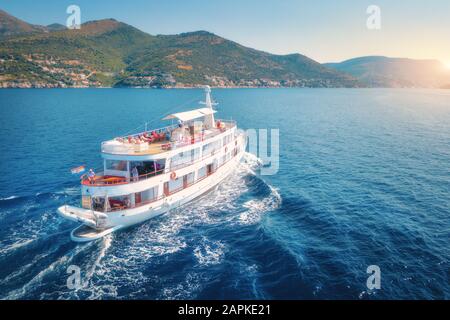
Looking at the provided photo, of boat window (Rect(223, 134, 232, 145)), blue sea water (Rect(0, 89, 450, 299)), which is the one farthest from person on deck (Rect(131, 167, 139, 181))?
boat window (Rect(223, 134, 232, 145))

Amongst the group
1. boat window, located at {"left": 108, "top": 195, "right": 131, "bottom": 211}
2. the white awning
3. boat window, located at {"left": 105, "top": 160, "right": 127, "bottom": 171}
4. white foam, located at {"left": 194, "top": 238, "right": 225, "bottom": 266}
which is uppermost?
the white awning

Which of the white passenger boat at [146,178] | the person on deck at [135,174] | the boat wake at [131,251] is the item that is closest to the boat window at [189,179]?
the white passenger boat at [146,178]

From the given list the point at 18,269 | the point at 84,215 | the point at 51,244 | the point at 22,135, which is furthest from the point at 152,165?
the point at 22,135

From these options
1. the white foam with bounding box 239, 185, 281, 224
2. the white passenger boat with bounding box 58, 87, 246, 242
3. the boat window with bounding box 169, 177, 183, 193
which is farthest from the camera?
the boat window with bounding box 169, 177, 183, 193

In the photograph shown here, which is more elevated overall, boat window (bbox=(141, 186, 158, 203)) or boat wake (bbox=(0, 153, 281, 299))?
boat window (bbox=(141, 186, 158, 203))

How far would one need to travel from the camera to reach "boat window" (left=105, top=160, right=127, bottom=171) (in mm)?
31309

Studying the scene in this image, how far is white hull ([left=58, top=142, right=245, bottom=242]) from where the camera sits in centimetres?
2608

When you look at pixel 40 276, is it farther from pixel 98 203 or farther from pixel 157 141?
pixel 157 141

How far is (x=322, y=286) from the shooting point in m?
20.4

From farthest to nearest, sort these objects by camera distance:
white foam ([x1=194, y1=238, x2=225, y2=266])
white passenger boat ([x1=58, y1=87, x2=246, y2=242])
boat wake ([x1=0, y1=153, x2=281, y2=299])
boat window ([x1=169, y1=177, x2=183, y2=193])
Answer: boat window ([x1=169, y1=177, x2=183, y2=193])
white passenger boat ([x1=58, y1=87, x2=246, y2=242])
white foam ([x1=194, y1=238, x2=225, y2=266])
boat wake ([x1=0, y1=153, x2=281, y2=299])

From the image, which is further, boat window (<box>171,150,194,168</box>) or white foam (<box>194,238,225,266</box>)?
boat window (<box>171,150,194,168</box>)

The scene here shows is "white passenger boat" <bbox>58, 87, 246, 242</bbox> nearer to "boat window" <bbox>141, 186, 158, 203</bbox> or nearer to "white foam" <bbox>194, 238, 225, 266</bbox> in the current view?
"boat window" <bbox>141, 186, 158, 203</bbox>
